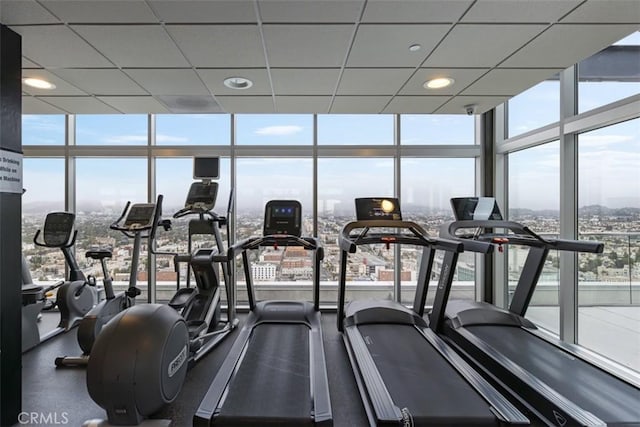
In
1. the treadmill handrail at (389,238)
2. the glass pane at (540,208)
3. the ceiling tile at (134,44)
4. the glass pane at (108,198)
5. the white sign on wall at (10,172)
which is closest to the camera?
the white sign on wall at (10,172)

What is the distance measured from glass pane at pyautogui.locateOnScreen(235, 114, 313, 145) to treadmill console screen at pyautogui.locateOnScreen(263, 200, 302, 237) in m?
1.44

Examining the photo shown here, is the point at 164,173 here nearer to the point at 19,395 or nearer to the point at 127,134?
the point at 127,134

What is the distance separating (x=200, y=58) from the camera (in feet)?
9.62

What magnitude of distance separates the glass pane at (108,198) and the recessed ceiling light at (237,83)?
2443mm

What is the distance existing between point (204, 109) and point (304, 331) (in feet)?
10.6

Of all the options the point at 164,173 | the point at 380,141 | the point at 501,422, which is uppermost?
the point at 380,141

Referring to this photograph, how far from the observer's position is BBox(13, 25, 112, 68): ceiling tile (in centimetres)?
Answer: 249

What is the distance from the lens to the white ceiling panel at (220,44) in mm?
2484

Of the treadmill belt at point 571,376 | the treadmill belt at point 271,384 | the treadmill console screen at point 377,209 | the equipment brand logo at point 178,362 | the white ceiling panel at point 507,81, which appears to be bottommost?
the treadmill belt at point 271,384

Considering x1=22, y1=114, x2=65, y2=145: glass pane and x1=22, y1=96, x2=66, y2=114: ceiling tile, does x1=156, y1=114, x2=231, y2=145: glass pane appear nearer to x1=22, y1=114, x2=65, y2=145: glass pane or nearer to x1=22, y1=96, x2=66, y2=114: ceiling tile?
x1=22, y1=96, x2=66, y2=114: ceiling tile

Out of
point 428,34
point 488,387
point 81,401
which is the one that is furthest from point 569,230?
point 81,401

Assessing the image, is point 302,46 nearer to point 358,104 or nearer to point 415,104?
point 358,104

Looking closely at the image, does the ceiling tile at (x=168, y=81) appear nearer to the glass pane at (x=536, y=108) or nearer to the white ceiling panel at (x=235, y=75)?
the white ceiling panel at (x=235, y=75)

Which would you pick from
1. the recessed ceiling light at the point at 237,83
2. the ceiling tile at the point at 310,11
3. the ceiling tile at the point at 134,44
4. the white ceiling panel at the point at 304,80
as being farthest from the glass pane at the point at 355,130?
the ceiling tile at the point at 310,11
